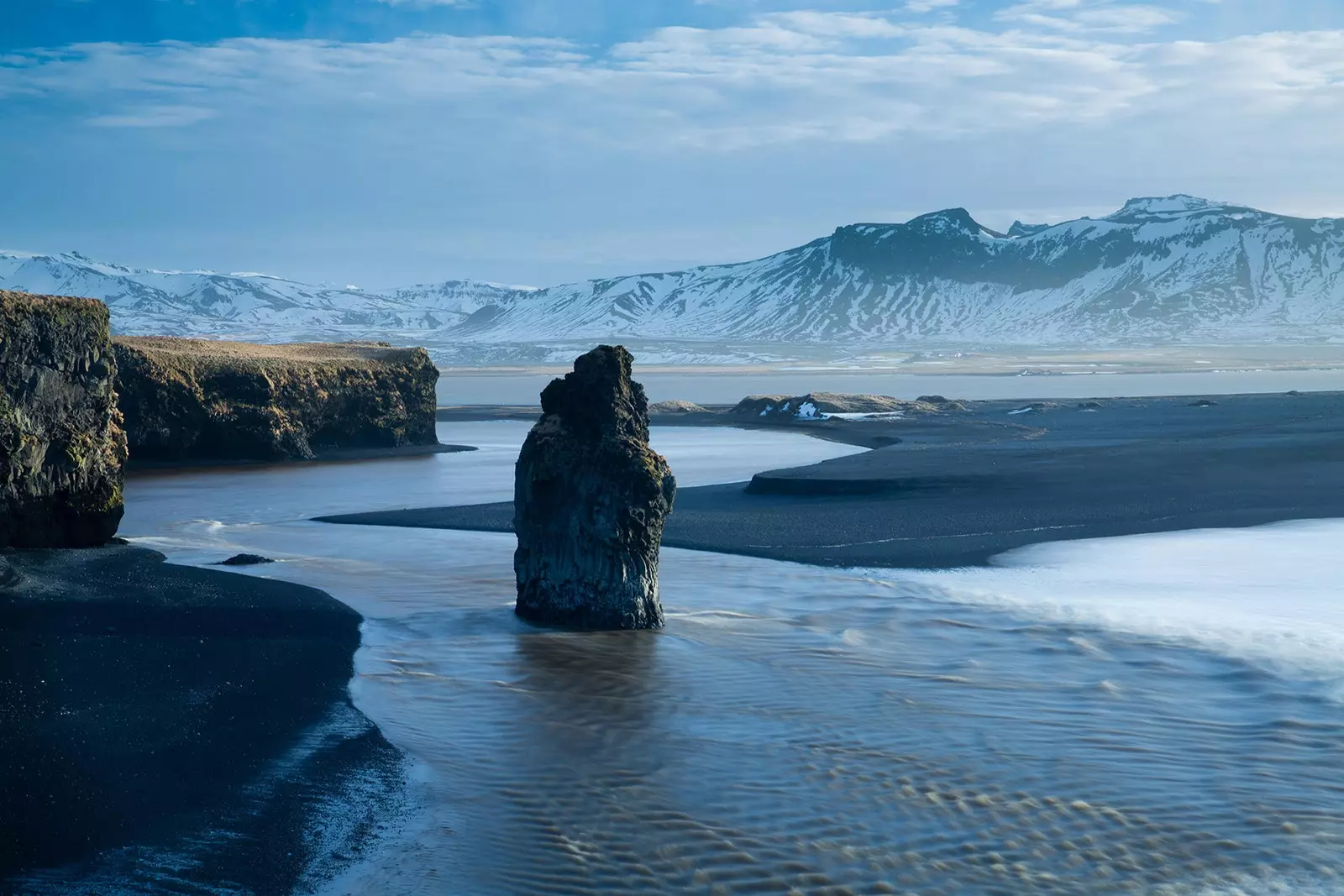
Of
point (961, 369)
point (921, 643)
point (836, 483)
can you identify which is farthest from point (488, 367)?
point (921, 643)

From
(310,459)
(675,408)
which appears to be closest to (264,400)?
(310,459)

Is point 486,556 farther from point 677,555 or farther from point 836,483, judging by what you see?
point 836,483

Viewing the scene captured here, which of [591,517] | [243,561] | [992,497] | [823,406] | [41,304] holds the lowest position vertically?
[243,561]

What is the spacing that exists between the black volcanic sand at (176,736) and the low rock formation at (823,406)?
35.5 meters

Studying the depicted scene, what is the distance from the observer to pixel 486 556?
57.9 ft

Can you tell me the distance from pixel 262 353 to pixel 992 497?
26571mm

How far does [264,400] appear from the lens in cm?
3491

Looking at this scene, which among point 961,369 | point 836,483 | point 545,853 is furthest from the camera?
point 961,369

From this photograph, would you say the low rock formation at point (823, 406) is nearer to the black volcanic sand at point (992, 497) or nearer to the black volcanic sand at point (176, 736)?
the black volcanic sand at point (992, 497)

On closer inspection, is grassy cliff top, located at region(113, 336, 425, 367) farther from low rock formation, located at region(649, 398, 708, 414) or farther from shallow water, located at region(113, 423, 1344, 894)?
shallow water, located at region(113, 423, 1344, 894)

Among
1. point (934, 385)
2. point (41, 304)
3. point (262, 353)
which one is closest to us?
point (41, 304)

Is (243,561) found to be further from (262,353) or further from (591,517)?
(262,353)

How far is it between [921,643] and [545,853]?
235 inches

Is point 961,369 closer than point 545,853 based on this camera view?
No
